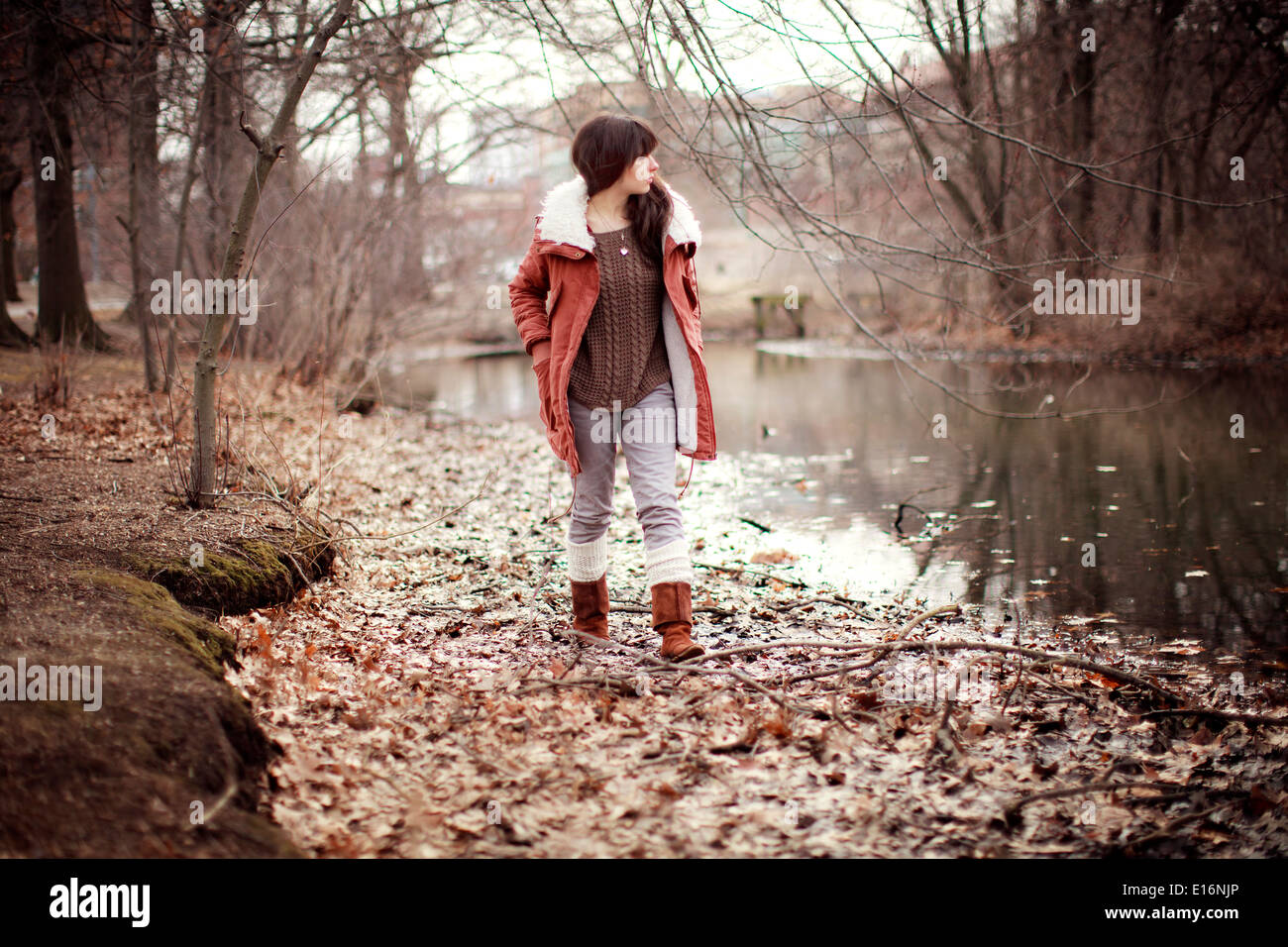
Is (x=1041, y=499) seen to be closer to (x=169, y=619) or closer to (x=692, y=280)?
(x=692, y=280)

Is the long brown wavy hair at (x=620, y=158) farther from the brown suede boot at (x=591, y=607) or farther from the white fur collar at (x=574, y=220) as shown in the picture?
the brown suede boot at (x=591, y=607)

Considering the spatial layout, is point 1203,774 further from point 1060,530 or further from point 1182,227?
point 1182,227

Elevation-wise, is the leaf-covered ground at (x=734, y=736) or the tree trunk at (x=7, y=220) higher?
the tree trunk at (x=7, y=220)

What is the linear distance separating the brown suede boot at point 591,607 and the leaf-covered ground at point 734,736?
158 millimetres

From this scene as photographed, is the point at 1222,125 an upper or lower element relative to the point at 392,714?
upper

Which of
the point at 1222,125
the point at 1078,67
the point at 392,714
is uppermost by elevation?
the point at 1078,67

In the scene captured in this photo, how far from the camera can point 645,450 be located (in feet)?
14.1

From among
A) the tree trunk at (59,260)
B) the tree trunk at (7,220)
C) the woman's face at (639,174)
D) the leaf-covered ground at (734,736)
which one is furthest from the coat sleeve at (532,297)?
the tree trunk at (7,220)

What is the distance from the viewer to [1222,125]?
64.4 ft

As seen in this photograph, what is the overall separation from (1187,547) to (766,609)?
11.0 feet

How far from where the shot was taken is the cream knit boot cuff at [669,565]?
427 cm

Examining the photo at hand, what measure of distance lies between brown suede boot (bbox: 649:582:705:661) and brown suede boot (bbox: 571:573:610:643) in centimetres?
44

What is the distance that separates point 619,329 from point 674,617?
1.18 meters
